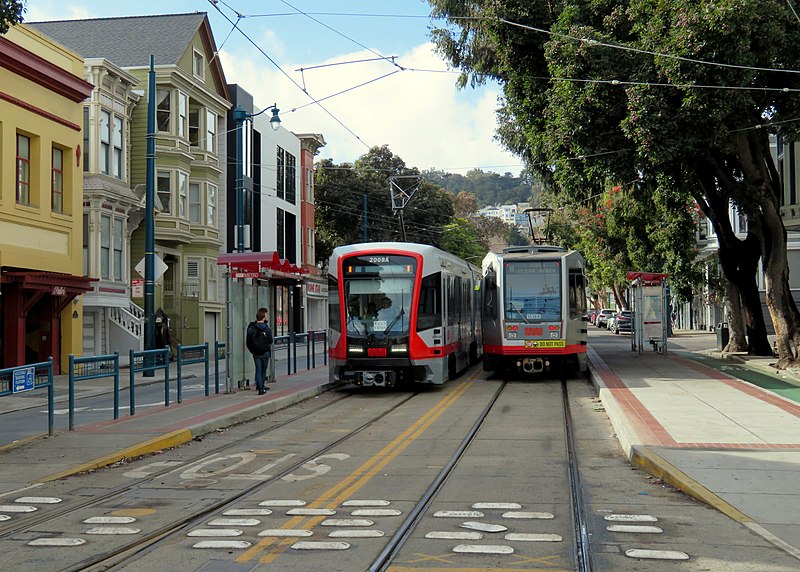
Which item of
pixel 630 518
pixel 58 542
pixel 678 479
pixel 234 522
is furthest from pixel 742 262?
pixel 58 542

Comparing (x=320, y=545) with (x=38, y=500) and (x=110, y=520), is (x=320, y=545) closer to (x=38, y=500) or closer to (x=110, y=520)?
(x=110, y=520)

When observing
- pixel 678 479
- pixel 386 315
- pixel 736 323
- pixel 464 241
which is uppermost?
pixel 464 241

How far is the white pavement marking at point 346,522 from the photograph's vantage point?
816 cm

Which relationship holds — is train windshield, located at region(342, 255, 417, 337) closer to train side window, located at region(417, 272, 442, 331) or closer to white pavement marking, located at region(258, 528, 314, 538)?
train side window, located at region(417, 272, 442, 331)

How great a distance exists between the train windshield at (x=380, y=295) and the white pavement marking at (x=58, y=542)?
12.8 metres

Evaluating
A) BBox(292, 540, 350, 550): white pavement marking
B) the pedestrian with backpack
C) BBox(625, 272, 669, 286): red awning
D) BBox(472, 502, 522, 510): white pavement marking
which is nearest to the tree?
BBox(625, 272, 669, 286): red awning

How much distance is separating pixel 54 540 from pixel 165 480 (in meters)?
2.92

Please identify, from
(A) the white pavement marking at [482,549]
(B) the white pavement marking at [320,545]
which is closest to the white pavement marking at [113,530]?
(B) the white pavement marking at [320,545]

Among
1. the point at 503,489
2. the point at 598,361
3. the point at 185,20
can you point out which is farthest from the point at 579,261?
the point at 185,20

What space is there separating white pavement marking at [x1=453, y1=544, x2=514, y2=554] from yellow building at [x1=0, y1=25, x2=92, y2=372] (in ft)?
65.1

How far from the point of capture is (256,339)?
1902 centimetres

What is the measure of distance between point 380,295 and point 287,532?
41.8 feet

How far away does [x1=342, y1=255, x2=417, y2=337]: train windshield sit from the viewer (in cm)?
2030

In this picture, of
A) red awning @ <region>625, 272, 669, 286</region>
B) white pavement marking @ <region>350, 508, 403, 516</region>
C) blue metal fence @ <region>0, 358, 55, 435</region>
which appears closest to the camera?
white pavement marking @ <region>350, 508, 403, 516</region>
